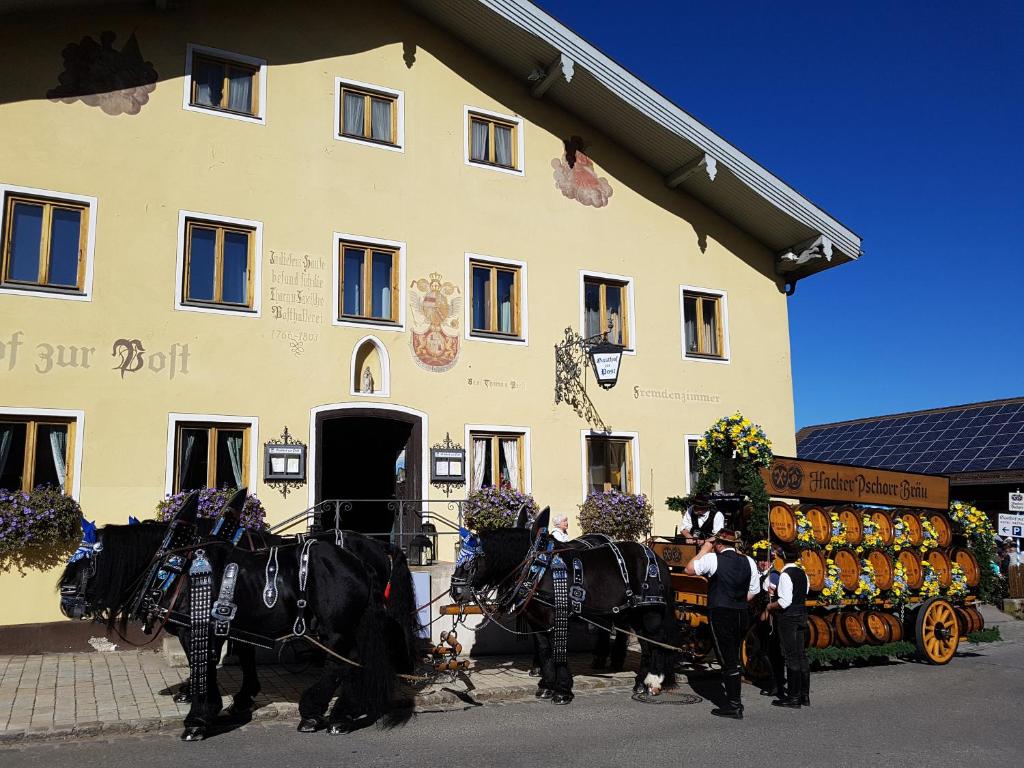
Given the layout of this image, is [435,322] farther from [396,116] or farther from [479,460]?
[396,116]

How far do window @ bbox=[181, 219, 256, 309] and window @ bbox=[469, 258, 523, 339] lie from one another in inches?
139

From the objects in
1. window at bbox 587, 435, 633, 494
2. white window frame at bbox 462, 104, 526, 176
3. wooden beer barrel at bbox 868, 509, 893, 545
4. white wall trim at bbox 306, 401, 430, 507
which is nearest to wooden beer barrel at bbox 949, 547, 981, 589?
wooden beer barrel at bbox 868, 509, 893, 545

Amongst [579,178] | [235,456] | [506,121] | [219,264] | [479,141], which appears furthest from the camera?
[579,178]

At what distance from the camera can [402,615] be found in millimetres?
8438

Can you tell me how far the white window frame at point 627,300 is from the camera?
1515 cm

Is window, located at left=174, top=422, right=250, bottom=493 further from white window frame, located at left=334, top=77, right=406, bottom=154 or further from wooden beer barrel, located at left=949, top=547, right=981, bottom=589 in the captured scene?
wooden beer barrel, located at left=949, top=547, right=981, bottom=589

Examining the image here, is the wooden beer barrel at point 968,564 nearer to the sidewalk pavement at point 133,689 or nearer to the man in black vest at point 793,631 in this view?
the man in black vest at point 793,631

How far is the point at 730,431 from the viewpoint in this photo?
38.2 ft

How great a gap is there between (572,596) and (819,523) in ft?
12.0

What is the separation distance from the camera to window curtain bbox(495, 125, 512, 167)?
1505cm

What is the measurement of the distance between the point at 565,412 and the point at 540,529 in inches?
213

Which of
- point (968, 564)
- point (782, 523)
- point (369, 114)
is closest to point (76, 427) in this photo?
point (369, 114)

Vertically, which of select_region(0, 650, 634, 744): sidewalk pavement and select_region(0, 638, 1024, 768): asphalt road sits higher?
select_region(0, 650, 634, 744): sidewalk pavement

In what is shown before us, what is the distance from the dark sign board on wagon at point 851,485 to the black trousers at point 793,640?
6.37 feet
